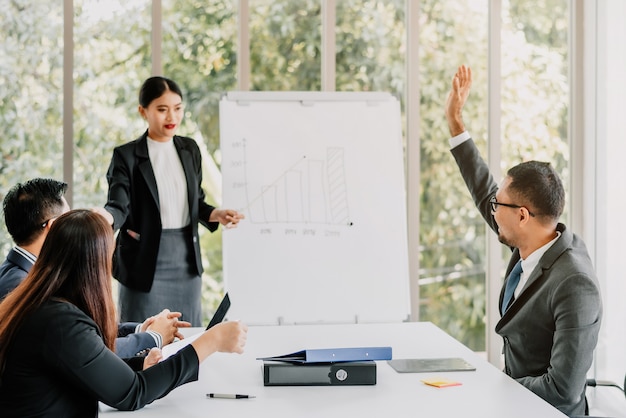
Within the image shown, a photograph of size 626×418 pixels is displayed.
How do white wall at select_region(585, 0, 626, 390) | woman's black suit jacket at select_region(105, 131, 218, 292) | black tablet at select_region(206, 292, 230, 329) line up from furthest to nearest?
white wall at select_region(585, 0, 626, 390) → woman's black suit jacket at select_region(105, 131, 218, 292) → black tablet at select_region(206, 292, 230, 329)

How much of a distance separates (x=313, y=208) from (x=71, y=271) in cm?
179

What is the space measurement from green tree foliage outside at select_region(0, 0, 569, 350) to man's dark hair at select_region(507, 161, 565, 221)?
1.59 m

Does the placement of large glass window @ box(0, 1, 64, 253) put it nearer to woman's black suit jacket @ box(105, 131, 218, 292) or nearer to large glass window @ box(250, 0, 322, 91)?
woman's black suit jacket @ box(105, 131, 218, 292)

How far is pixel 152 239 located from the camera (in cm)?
337

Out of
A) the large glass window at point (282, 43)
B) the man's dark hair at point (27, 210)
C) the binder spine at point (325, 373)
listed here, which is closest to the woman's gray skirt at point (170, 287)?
the large glass window at point (282, 43)

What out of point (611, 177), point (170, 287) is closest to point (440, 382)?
point (170, 287)

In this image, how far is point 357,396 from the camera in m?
1.94

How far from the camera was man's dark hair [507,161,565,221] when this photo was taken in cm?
238

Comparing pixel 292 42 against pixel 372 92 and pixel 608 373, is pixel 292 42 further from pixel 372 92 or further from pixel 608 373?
pixel 608 373

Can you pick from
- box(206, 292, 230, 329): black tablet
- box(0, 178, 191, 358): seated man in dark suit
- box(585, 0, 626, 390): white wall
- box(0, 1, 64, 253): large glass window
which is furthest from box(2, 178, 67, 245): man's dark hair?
box(585, 0, 626, 390): white wall

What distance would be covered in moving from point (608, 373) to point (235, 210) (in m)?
2.12

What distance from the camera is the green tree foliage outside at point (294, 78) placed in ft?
12.2

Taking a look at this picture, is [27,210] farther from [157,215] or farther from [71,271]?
[157,215]

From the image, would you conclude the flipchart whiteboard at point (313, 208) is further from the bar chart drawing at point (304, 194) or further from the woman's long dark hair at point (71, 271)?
the woman's long dark hair at point (71, 271)
